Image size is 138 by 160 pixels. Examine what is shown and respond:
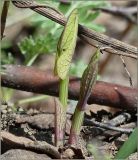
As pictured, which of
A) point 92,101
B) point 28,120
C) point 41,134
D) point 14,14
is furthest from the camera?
point 14,14

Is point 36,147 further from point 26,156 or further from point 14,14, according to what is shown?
point 14,14

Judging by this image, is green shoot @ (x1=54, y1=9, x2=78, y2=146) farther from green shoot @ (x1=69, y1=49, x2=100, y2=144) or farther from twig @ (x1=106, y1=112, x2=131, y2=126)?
twig @ (x1=106, y1=112, x2=131, y2=126)

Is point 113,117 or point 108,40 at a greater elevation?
point 108,40

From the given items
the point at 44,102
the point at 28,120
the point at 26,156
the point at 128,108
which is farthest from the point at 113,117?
the point at 44,102

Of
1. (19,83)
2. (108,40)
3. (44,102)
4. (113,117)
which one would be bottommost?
(44,102)

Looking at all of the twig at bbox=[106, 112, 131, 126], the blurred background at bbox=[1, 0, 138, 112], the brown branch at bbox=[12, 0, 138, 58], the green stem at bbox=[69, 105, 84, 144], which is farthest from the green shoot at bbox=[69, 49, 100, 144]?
the blurred background at bbox=[1, 0, 138, 112]

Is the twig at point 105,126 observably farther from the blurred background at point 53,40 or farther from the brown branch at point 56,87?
the blurred background at point 53,40

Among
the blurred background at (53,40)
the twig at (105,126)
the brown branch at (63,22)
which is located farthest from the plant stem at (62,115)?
the blurred background at (53,40)
